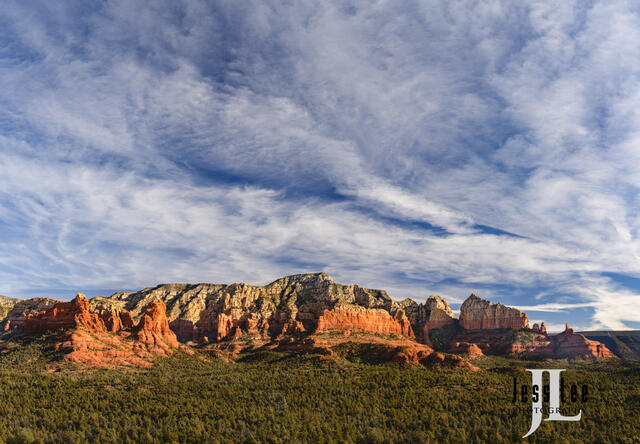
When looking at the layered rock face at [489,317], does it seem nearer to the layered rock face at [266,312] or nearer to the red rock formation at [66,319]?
the layered rock face at [266,312]

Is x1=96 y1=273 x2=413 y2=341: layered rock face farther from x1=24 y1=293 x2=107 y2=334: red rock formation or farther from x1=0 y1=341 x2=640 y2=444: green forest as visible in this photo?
x1=0 y1=341 x2=640 y2=444: green forest

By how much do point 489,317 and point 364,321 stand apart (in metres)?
71.8

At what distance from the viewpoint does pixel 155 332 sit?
122125 millimetres

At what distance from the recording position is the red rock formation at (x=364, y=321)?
161 metres

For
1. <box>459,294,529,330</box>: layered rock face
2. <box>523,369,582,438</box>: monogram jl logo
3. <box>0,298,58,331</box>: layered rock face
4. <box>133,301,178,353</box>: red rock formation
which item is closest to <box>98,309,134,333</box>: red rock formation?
<box>133,301,178,353</box>: red rock formation

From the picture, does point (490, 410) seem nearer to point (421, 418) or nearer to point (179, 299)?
point (421, 418)

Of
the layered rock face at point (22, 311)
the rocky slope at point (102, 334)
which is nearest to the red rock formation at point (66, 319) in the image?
the rocky slope at point (102, 334)

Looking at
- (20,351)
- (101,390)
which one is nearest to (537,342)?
(101,390)

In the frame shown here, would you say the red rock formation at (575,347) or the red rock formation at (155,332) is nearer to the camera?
the red rock formation at (155,332)

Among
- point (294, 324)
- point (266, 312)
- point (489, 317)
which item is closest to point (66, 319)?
point (266, 312)

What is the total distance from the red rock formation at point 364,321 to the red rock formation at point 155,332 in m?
58.5

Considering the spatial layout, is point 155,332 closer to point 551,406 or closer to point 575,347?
point 551,406

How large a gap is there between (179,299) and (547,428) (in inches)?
7213

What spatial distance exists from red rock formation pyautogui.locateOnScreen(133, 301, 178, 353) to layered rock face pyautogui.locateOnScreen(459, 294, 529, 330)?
490ft
